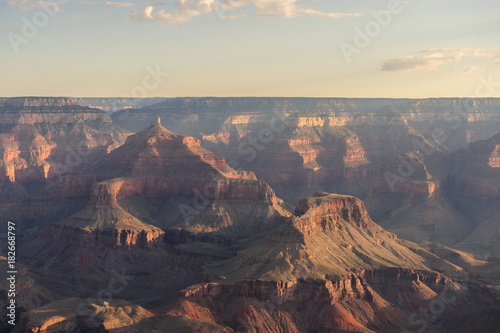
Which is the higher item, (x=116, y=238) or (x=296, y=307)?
(x=116, y=238)

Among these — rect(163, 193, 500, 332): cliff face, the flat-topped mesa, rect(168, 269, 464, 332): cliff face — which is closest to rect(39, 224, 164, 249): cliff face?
rect(163, 193, 500, 332): cliff face

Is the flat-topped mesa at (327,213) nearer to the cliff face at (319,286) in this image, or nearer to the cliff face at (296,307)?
the cliff face at (319,286)

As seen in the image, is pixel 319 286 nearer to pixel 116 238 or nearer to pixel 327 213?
pixel 327 213

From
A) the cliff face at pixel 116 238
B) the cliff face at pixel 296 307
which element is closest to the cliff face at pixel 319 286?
the cliff face at pixel 296 307

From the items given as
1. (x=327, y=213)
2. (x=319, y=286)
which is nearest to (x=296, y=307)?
(x=319, y=286)

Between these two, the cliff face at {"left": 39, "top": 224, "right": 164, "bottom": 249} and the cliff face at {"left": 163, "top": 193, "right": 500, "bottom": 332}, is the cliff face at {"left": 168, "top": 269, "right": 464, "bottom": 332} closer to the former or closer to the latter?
the cliff face at {"left": 163, "top": 193, "right": 500, "bottom": 332}

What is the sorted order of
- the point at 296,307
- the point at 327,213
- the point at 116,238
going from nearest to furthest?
1. the point at 296,307
2. the point at 327,213
3. the point at 116,238

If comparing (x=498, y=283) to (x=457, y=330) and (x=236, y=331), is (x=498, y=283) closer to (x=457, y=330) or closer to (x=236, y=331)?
(x=457, y=330)

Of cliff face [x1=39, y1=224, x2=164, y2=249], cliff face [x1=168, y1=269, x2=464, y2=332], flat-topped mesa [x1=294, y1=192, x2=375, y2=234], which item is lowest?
cliff face [x1=168, y1=269, x2=464, y2=332]

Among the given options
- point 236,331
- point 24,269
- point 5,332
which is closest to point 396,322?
point 236,331
